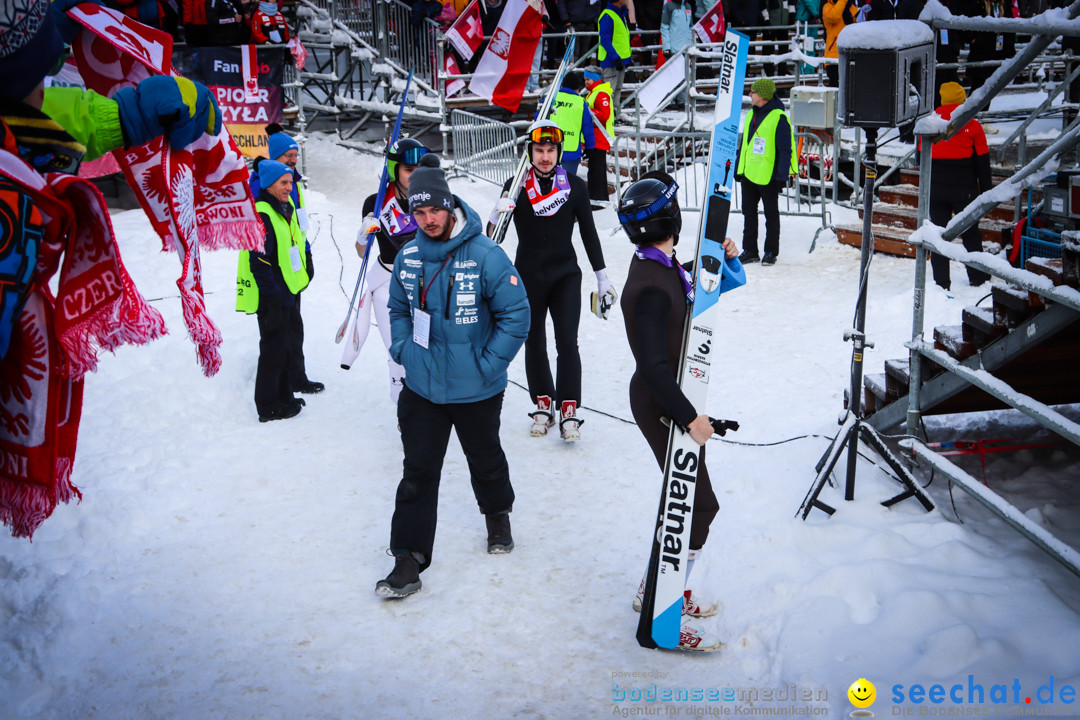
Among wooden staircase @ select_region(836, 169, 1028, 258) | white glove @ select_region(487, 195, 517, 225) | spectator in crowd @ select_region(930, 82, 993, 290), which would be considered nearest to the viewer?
white glove @ select_region(487, 195, 517, 225)

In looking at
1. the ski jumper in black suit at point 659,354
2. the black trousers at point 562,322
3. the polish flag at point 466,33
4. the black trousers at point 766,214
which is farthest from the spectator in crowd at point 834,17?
the ski jumper in black suit at point 659,354

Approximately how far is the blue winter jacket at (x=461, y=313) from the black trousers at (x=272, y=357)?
2.52 metres

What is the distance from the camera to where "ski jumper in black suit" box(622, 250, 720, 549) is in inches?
153

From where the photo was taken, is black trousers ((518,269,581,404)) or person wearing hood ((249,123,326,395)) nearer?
black trousers ((518,269,581,404))

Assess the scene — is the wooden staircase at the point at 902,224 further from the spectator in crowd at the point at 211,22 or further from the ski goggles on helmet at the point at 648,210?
the spectator in crowd at the point at 211,22

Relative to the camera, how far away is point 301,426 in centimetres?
702

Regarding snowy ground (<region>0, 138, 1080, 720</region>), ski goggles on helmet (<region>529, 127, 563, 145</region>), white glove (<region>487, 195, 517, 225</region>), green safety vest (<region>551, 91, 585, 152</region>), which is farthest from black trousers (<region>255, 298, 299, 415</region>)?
green safety vest (<region>551, 91, 585, 152</region>)

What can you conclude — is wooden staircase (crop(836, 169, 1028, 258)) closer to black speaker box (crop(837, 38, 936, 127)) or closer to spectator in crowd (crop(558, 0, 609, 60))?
black speaker box (crop(837, 38, 936, 127))

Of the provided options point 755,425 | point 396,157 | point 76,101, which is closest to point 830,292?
point 755,425

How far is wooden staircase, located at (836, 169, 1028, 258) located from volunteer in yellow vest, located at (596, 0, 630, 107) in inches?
219

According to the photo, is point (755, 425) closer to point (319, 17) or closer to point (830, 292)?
point (830, 292)

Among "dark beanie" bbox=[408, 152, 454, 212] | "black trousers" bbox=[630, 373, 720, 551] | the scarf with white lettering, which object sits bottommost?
"black trousers" bbox=[630, 373, 720, 551]

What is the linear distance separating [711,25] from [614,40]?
2073mm

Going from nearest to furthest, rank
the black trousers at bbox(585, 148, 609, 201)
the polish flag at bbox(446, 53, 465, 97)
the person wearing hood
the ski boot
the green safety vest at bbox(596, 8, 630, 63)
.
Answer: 1. the ski boot
2. the person wearing hood
3. the black trousers at bbox(585, 148, 609, 201)
4. the green safety vest at bbox(596, 8, 630, 63)
5. the polish flag at bbox(446, 53, 465, 97)
